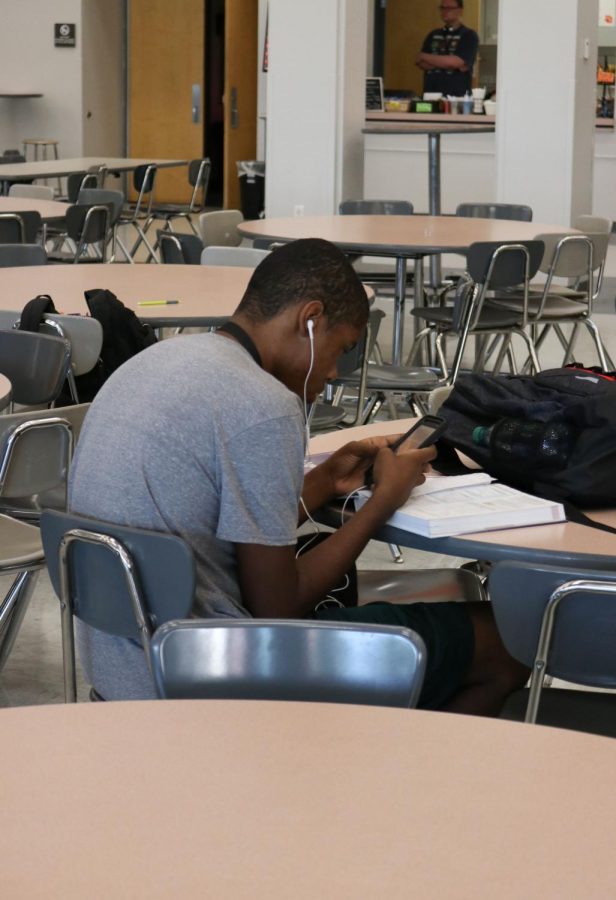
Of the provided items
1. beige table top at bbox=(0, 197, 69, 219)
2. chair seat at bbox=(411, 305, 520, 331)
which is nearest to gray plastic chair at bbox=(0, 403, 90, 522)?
chair seat at bbox=(411, 305, 520, 331)

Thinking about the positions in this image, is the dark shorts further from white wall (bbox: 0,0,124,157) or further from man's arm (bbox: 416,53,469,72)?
white wall (bbox: 0,0,124,157)

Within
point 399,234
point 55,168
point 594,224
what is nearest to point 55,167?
point 55,168

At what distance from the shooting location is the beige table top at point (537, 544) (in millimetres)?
2201

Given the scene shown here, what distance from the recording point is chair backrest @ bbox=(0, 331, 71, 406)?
359 cm

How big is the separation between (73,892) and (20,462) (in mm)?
1947

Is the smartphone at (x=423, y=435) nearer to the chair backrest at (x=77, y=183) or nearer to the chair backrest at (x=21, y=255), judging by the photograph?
the chair backrest at (x=21, y=255)

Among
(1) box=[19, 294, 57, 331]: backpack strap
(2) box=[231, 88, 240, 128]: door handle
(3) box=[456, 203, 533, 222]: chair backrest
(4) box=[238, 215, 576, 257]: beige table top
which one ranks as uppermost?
(2) box=[231, 88, 240, 128]: door handle

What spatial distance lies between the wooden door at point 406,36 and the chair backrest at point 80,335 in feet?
39.5

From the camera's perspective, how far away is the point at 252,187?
45.2ft

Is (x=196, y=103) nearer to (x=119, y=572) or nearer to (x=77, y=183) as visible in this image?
(x=77, y=183)

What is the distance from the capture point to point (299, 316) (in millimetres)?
2232

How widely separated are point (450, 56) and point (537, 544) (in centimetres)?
995

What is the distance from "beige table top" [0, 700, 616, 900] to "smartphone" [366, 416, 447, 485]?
107cm

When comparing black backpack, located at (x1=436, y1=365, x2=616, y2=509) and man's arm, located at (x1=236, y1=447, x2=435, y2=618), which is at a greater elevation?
black backpack, located at (x1=436, y1=365, x2=616, y2=509)
